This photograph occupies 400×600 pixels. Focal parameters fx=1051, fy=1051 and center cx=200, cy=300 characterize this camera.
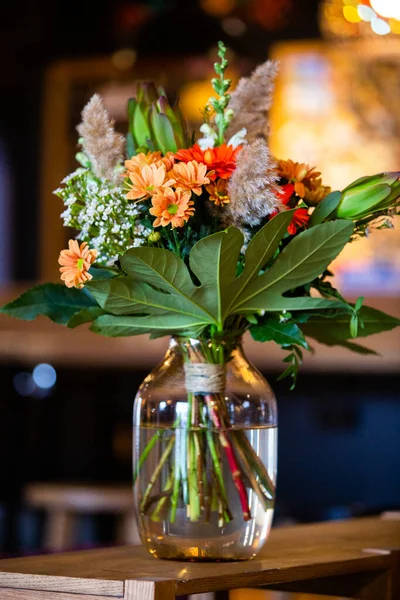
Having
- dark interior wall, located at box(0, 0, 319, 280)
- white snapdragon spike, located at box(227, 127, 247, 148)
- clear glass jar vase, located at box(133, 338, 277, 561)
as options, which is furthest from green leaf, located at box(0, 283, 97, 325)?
dark interior wall, located at box(0, 0, 319, 280)

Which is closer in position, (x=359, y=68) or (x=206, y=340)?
(x=206, y=340)

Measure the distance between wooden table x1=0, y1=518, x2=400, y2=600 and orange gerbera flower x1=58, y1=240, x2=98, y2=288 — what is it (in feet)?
0.88

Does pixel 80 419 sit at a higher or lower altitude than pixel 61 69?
lower

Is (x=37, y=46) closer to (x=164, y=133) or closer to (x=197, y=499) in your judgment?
(x=164, y=133)

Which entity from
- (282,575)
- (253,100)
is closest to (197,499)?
(282,575)

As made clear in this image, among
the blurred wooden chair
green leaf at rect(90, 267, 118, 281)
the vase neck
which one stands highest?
green leaf at rect(90, 267, 118, 281)

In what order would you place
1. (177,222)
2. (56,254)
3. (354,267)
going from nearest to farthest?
(177,222) → (354,267) → (56,254)

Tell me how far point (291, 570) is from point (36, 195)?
3.46 m

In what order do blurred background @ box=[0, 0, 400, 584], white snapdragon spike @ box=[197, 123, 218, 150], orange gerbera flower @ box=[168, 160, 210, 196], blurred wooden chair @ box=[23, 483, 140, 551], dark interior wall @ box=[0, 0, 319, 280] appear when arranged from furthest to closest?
dark interior wall @ box=[0, 0, 319, 280]
blurred background @ box=[0, 0, 400, 584]
blurred wooden chair @ box=[23, 483, 140, 551]
white snapdragon spike @ box=[197, 123, 218, 150]
orange gerbera flower @ box=[168, 160, 210, 196]

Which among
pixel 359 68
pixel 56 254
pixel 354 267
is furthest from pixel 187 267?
pixel 56 254

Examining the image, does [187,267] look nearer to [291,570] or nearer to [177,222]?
[177,222]

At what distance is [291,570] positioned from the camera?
1.03m

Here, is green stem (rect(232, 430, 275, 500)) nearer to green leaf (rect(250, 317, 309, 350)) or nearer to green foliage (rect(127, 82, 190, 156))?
green leaf (rect(250, 317, 309, 350))

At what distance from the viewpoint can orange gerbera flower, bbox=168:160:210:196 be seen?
3.26ft
